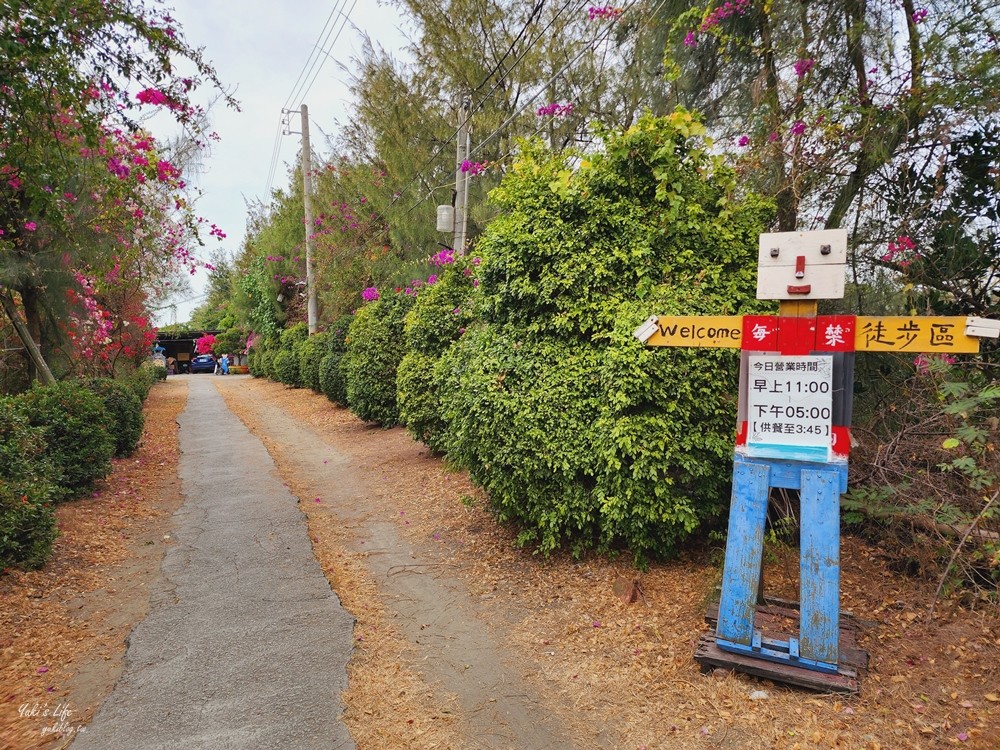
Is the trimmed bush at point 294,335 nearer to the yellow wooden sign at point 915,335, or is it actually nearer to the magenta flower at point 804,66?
→ the magenta flower at point 804,66

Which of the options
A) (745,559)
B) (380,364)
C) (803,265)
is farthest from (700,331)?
(380,364)

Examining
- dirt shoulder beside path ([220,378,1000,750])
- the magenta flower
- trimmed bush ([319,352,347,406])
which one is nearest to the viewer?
dirt shoulder beside path ([220,378,1000,750])

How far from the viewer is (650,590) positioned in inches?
167

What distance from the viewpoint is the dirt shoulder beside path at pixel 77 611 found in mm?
3074

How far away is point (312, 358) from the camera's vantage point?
17.4 meters

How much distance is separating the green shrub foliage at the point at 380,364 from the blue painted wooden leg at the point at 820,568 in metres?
7.60

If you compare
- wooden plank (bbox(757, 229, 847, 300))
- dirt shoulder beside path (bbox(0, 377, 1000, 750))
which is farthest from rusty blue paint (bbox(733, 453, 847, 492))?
dirt shoulder beside path (bbox(0, 377, 1000, 750))

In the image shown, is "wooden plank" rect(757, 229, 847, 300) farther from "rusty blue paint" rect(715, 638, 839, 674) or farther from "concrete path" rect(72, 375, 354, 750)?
"concrete path" rect(72, 375, 354, 750)

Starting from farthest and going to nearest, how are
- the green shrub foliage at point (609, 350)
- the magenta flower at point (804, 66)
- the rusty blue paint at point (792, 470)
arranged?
the magenta flower at point (804, 66)
the green shrub foliage at point (609, 350)
the rusty blue paint at point (792, 470)

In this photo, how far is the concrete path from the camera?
2924 millimetres

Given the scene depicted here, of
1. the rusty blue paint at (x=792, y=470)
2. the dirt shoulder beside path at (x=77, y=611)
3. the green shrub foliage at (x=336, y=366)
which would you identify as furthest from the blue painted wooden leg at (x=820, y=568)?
the green shrub foliage at (x=336, y=366)

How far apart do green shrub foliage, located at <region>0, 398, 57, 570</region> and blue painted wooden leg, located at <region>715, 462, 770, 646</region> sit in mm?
4605

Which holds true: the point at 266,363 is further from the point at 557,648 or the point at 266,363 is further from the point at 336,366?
the point at 557,648

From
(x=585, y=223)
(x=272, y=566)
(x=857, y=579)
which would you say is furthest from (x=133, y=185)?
(x=857, y=579)
